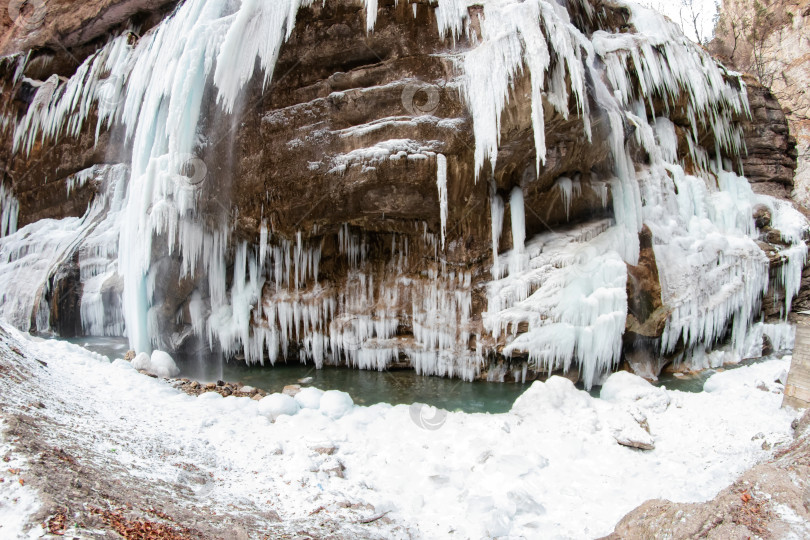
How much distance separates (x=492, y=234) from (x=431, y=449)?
5.46 m

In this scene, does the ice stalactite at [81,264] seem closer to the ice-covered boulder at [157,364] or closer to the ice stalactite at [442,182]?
the ice-covered boulder at [157,364]

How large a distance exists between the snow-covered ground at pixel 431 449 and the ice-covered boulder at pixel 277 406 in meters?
0.04

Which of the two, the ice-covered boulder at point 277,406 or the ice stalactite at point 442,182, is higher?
the ice stalactite at point 442,182

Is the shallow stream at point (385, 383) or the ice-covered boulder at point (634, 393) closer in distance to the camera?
the ice-covered boulder at point (634, 393)

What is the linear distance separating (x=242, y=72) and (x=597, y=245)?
26.9ft

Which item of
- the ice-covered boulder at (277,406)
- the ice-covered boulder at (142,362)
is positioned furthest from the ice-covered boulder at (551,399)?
the ice-covered boulder at (142,362)

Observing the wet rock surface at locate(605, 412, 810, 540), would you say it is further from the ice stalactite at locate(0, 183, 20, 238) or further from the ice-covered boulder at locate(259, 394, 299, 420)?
the ice stalactite at locate(0, 183, 20, 238)

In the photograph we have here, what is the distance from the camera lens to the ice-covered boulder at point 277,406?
6.21m

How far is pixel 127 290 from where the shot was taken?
10227mm

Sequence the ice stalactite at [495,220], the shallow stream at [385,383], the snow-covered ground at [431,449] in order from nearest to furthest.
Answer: the snow-covered ground at [431,449] < the shallow stream at [385,383] < the ice stalactite at [495,220]

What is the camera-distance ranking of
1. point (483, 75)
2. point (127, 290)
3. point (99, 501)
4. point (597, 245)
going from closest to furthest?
1. point (99, 501)
2. point (483, 75)
3. point (597, 245)
4. point (127, 290)

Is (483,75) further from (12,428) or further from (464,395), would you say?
(12,428)

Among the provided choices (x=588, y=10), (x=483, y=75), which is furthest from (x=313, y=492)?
(x=588, y=10)

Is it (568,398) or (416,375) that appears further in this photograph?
(416,375)
